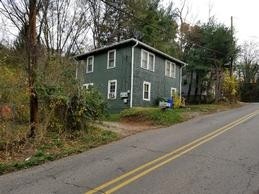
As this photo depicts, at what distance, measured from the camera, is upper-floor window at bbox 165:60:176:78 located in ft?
106

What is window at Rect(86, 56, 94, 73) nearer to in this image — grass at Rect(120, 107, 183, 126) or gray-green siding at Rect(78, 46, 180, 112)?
gray-green siding at Rect(78, 46, 180, 112)

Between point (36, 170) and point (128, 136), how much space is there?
619 cm

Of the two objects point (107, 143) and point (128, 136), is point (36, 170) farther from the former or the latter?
point (128, 136)

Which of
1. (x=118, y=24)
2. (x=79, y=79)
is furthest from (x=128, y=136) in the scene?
(x=118, y=24)

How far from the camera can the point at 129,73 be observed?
27.5 meters

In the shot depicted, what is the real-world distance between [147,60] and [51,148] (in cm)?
1825

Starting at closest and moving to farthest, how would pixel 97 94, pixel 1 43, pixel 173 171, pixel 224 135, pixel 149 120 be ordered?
pixel 173 171, pixel 224 135, pixel 97 94, pixel 149 120, pixel 1 43

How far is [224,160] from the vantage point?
10.3 meters

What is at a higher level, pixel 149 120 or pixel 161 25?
pixel 161 25

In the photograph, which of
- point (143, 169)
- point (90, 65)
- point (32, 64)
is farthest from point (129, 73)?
point (143, 169)

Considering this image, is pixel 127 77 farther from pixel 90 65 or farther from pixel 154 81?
pixel 90 65

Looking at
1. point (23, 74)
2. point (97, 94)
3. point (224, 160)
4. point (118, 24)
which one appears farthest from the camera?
point (118, 24)

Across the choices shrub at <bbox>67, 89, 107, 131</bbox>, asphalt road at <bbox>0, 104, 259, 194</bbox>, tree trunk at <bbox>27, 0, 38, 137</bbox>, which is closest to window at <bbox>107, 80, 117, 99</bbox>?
shrub at <bbox>67, 89, 107, 131</bbox>

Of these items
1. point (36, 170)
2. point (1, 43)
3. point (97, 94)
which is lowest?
point (36, 170)
